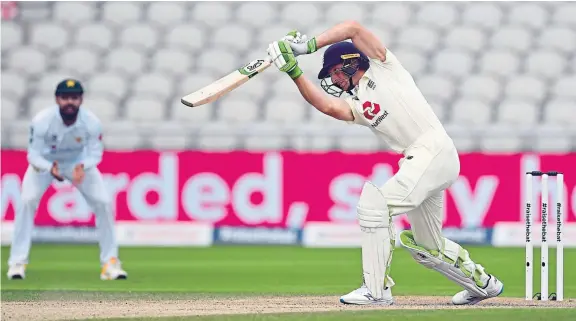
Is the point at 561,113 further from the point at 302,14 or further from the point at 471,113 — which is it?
the point at 302,14

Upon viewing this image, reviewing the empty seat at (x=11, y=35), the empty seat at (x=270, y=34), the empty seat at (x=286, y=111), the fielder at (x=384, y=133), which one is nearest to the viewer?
the fielder at (x=384, y=133)

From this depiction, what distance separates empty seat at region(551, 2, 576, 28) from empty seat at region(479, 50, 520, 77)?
3.57ft

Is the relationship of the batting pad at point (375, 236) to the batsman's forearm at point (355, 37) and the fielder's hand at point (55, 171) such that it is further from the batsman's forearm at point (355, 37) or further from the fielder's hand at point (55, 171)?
the fielder's hand at point (55, 171)

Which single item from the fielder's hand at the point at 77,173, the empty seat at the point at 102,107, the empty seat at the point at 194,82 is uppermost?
the empty seat at the point at 194,82

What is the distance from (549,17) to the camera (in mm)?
15250

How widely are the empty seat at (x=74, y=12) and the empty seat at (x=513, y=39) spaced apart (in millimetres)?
5218

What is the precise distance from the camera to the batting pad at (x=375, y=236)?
20.7 ft

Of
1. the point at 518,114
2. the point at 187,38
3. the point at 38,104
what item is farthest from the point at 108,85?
the point at 518,114

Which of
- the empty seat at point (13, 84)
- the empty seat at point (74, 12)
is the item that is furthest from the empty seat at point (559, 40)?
the empty seat at point (13, 84)

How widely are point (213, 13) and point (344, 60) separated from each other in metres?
9.03

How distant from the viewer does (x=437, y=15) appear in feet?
49.4

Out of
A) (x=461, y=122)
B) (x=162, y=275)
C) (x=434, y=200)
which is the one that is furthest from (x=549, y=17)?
(x=434, y=200)

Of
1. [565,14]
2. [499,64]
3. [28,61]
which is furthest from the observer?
[565,14]

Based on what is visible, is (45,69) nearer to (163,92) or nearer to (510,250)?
(163,92)
